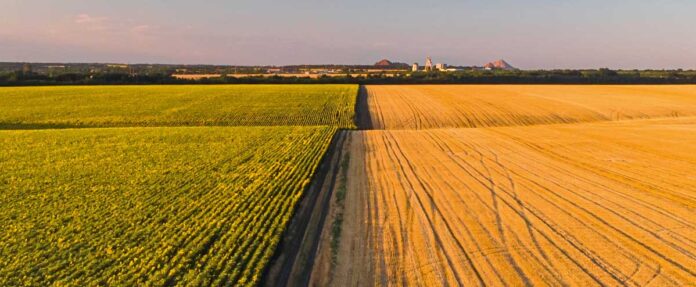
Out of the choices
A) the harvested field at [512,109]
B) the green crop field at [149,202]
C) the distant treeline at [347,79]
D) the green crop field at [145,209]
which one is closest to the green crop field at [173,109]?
the harvested field at [512,109]

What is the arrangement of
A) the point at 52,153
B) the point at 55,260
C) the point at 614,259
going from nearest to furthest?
the point at 55,260 → the point at 614,259 → the point at 52,153

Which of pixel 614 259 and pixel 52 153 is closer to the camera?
pixel 614 259

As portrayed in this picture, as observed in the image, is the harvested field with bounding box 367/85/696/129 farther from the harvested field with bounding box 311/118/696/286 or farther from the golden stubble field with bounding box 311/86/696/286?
the harvested field with bounding box 311/118/696/286

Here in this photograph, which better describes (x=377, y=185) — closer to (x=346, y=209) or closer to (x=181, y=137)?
(x=346, y=209)

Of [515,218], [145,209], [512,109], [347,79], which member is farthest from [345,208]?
[347,79]

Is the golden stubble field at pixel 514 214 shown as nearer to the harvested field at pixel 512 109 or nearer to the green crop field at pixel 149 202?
the green crop field at pixel 149 202

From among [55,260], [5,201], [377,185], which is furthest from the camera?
[377,185]

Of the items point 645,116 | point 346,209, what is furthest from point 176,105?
point 645,116
